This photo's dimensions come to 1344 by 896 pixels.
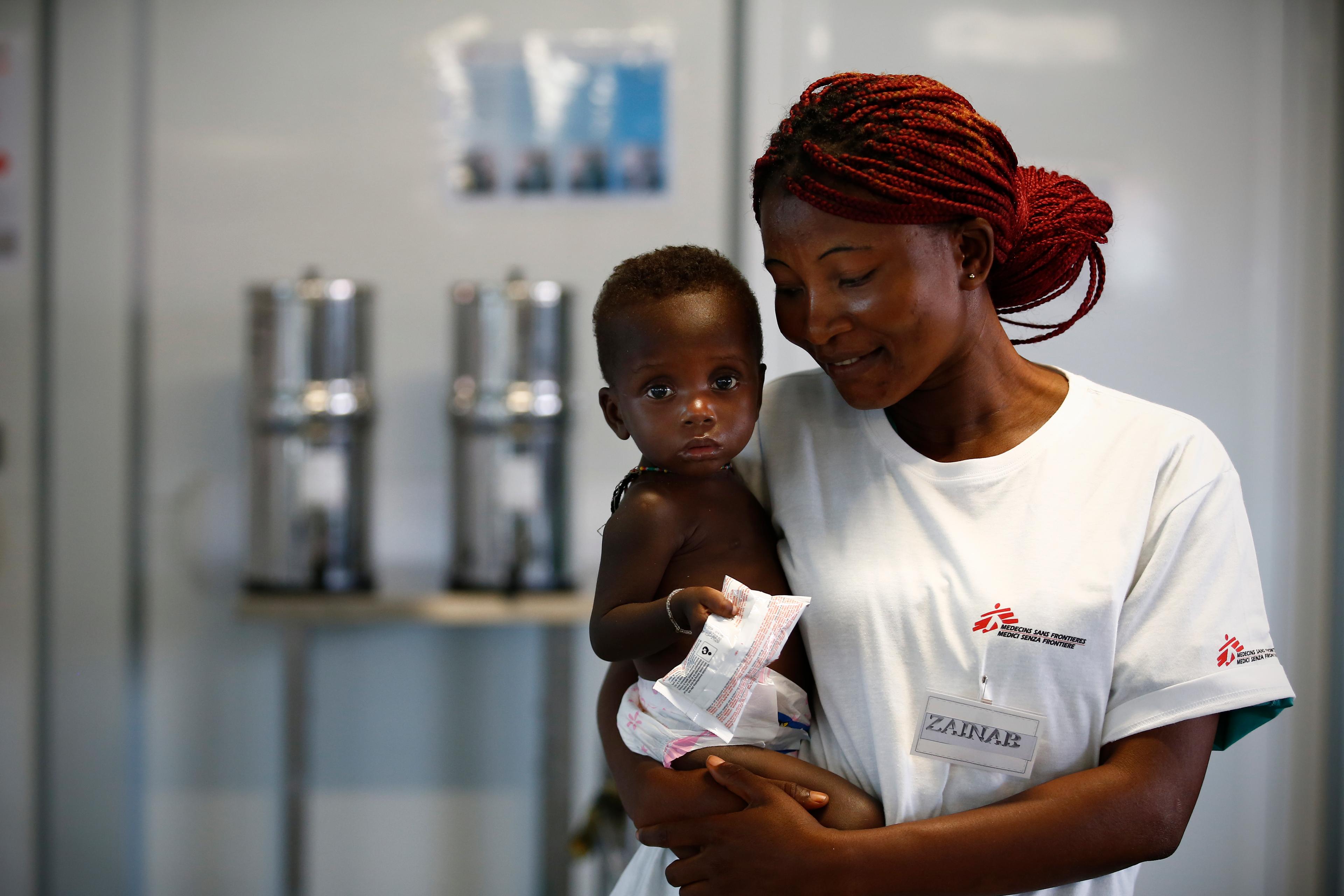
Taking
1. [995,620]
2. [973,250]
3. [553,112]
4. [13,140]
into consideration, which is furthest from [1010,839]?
[13,140]

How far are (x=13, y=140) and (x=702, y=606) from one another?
2254 mm

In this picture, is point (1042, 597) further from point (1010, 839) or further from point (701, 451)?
point (701, 451)

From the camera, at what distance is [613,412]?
1080mm

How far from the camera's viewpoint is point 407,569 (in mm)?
2330

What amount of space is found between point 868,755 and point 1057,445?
14.3 inches

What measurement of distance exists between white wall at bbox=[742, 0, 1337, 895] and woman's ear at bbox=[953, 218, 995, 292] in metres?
1.23

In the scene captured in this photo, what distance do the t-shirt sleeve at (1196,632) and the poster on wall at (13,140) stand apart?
247cm

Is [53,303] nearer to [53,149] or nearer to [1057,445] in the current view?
[53,149]

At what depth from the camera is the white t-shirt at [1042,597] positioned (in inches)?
35.9

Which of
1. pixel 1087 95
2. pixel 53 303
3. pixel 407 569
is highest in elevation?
pixel 1087 95

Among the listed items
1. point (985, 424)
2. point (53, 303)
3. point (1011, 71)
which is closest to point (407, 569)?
point (53, 303)

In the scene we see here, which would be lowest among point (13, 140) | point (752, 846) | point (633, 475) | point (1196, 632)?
point (752, 846)

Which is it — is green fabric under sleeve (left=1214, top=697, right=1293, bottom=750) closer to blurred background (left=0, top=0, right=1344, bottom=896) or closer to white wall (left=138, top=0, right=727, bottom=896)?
blurred background (left=0, top=0, right=1344, bottom=896)

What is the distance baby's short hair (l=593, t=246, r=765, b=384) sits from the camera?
1015 millimetres
